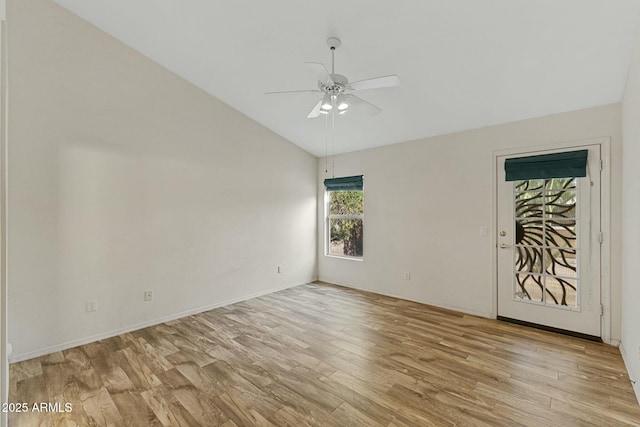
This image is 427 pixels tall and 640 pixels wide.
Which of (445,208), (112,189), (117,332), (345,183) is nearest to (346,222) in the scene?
(345,183)

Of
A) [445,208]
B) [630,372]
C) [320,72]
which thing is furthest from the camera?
[445,208]

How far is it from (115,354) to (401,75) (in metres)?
3.88

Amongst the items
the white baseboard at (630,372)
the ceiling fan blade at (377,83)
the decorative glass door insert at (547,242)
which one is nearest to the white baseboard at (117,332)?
the ceiling fan blade at (377,83)

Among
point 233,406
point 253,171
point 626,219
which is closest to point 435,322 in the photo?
point 626,219

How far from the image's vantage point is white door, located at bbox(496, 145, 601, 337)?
2955mm

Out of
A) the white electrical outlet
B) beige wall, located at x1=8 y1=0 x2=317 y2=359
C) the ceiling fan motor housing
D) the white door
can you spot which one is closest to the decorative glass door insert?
the white door

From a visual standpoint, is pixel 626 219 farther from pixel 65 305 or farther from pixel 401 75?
pixel 65 305

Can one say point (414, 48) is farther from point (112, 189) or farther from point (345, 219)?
point (112, 189)

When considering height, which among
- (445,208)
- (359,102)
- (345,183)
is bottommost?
(445,208)

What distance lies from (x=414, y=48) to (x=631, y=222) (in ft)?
7.50

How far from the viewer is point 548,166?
312cm

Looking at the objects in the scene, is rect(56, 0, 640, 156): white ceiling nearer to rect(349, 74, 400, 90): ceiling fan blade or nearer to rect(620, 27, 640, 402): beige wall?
rect(620, 27, 640, 402): beige wall

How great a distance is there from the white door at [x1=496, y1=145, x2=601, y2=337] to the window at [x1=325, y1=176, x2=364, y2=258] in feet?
6.95

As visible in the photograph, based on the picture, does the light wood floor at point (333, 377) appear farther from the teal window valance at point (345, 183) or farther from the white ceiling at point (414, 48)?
the white ceiling at point (414, 48)
